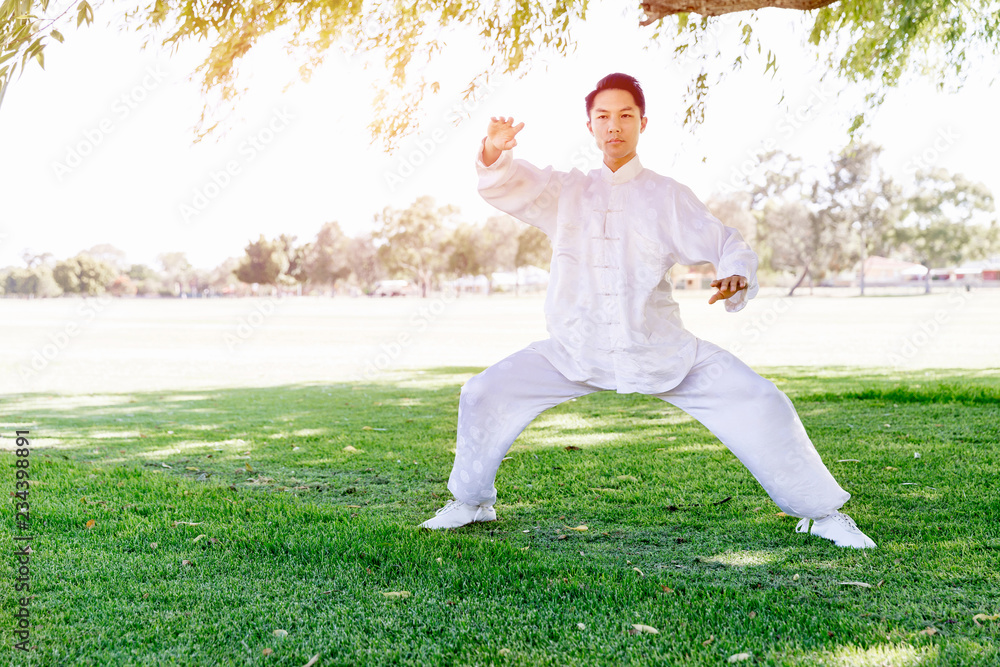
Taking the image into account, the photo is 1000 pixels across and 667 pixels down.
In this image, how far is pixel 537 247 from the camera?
2859 inches

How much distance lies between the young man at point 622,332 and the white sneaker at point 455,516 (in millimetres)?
10

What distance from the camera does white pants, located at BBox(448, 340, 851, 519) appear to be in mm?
3701

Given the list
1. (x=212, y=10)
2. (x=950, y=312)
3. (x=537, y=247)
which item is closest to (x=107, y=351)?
(x=212, y=10)

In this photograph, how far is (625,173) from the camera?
13.0 ft

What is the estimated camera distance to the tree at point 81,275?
278 feet

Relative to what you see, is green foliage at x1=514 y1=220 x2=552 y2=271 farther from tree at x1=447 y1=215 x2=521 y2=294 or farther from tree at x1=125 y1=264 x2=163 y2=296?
tree at x1=125 y1=264 x2=163 y2=296

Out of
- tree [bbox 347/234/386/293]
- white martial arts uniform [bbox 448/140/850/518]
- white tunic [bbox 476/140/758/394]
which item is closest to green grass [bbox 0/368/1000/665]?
white martial arts uniform [bbox 448/140/850/518]

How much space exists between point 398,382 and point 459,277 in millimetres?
67759

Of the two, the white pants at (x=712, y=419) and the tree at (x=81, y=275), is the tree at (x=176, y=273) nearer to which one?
the tree at (x=81, y=275)

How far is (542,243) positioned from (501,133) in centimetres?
6813

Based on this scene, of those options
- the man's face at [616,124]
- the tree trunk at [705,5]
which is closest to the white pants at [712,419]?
the man's face at [616,124]

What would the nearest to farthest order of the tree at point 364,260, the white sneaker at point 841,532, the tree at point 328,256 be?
1. the white sneaker at point 841,532
2. the tree at point 364,260
3. the tree at point 328,256

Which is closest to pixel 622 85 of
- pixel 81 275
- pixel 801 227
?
pixel 801 227

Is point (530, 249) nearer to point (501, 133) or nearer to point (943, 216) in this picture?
point (943, 216)
